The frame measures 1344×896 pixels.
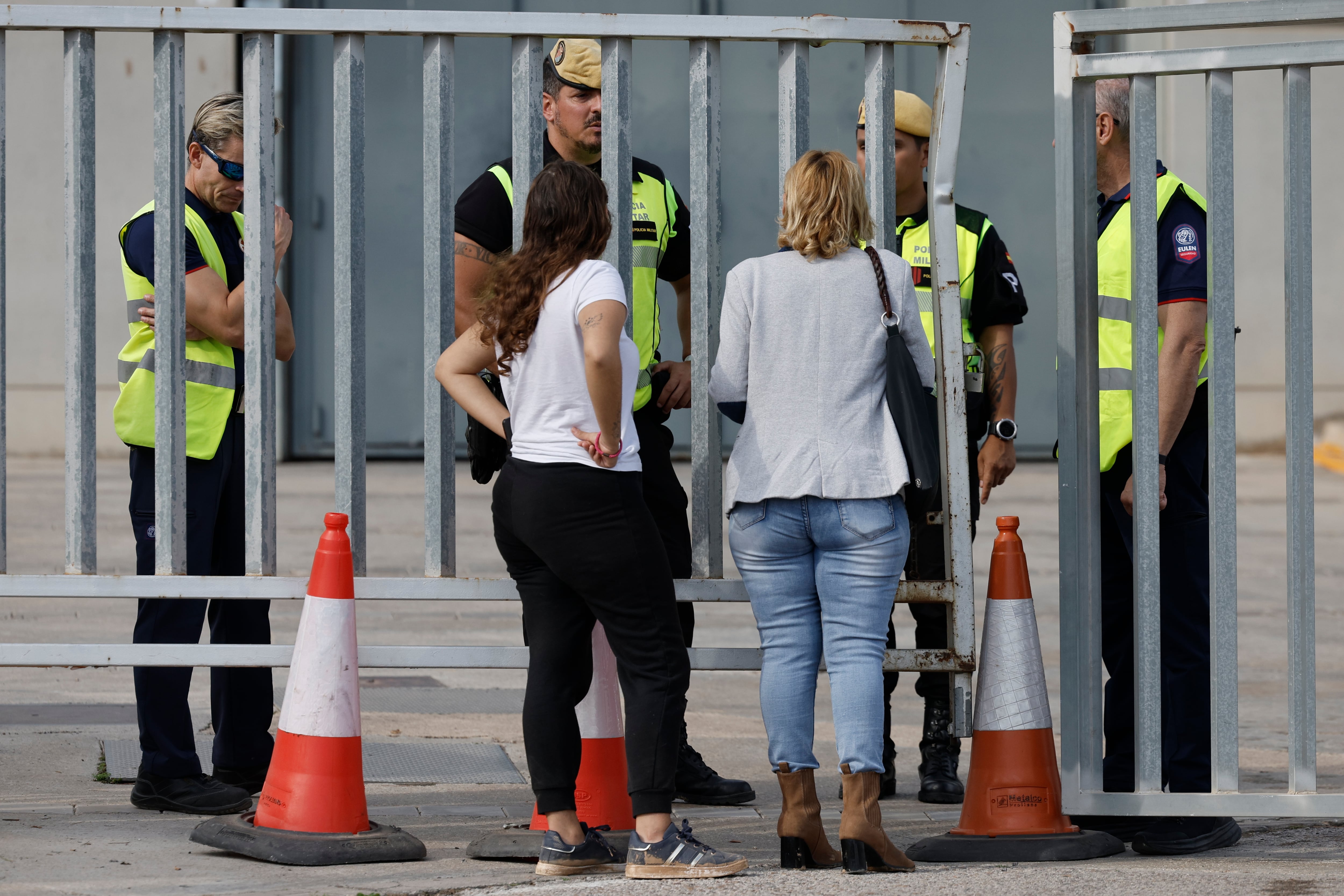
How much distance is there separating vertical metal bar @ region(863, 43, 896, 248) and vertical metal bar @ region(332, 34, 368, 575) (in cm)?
121

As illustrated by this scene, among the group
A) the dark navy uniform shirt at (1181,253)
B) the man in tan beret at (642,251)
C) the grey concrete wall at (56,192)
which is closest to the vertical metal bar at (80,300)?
the man in tan beret at (642,251)

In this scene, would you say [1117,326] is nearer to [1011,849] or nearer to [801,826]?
[1011,849]

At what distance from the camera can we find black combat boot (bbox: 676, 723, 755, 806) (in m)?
4.46

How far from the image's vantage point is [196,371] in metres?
4.18

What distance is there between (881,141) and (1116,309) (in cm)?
76

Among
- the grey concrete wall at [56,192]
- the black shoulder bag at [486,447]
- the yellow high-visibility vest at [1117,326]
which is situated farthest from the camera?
the grey concrete wall at [56,192]

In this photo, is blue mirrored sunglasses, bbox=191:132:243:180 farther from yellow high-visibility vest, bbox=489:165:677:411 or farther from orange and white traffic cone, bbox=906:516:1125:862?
orange and white traffic cone, bbox=906:516:1125:862

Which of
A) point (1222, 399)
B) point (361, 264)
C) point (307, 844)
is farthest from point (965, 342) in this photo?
point (307, 844)

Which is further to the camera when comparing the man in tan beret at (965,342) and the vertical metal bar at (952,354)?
the man in tan beret at (965,342)

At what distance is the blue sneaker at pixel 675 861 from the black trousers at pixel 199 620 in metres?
1.36

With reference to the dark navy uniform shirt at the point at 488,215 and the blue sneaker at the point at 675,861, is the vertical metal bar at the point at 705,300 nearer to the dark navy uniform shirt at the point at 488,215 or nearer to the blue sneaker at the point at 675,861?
the dark navy uniform shirt at the point at 488,215

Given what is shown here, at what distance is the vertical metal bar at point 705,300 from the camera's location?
3664mm

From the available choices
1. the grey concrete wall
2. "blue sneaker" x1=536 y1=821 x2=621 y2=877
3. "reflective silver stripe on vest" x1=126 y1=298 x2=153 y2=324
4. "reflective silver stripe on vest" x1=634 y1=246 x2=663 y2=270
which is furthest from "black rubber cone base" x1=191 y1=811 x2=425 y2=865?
the grey concrete wall

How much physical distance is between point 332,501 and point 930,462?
31.0 feet
